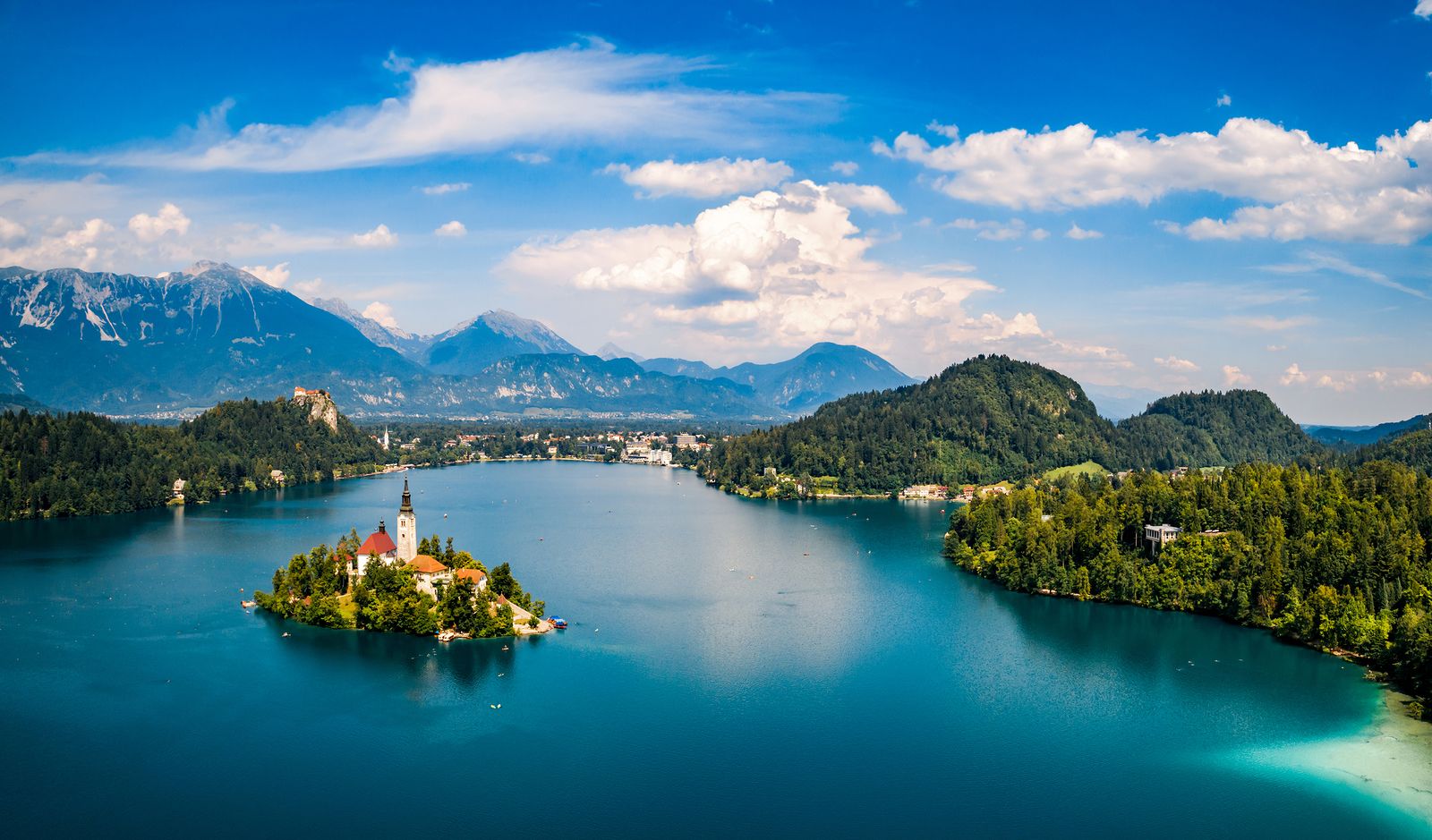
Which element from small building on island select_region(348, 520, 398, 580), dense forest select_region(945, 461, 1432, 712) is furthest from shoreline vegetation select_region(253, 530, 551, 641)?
dense forest select_region(945, 461, 1432, 712)

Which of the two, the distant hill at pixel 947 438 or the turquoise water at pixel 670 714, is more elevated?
the distant hill at pixel 947 438

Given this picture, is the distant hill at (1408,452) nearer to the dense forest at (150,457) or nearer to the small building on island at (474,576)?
the small building on island at (474,576)

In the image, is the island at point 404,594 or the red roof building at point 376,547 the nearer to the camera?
the island at point 404,594

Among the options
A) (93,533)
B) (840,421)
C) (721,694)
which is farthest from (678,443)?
(721,694)

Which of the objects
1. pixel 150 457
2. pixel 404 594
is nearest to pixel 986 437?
pixel 404 594

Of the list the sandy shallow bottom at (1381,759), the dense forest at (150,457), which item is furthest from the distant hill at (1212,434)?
the dense forest at (150,457)

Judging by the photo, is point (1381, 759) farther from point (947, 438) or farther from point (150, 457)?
point (150, 457)

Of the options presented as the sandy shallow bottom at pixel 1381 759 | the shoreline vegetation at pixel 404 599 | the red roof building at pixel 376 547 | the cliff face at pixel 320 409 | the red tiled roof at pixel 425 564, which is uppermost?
the cliff face at pixel 320 409
